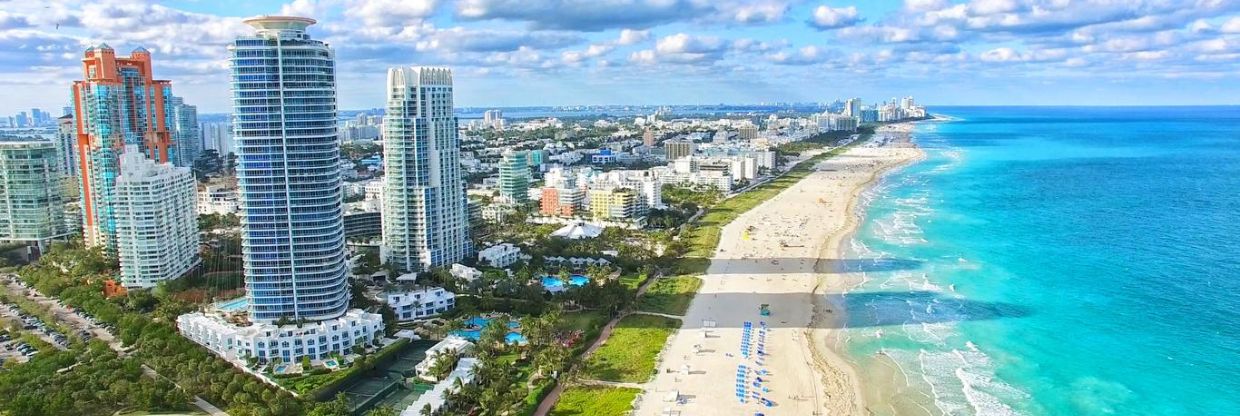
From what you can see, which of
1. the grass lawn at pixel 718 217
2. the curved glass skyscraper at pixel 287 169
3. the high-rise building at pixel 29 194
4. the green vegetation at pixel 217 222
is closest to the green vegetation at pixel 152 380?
the curved glass skyscraper at pixel 287 169

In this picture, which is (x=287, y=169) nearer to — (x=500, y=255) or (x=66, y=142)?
(x=500, y=255)

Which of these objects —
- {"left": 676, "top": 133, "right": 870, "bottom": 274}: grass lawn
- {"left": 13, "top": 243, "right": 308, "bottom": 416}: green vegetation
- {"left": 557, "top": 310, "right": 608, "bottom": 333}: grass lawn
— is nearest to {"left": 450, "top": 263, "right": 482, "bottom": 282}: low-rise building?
{"left": 557, "top": 310, "right": 608, "bottom": 333}: grass lawn

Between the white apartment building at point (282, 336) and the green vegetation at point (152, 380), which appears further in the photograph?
the white apartment building at point (282, 336)

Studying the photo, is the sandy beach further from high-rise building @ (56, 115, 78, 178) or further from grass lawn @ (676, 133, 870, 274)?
high-rise building @ (56, 115, 78, 178)

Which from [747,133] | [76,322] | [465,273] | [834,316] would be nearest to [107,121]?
[76,322]

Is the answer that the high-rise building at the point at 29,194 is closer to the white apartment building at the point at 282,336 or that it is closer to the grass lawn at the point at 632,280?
the white apartment building at the point at 282,336

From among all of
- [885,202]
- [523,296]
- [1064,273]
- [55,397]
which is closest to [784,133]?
[885,202]
